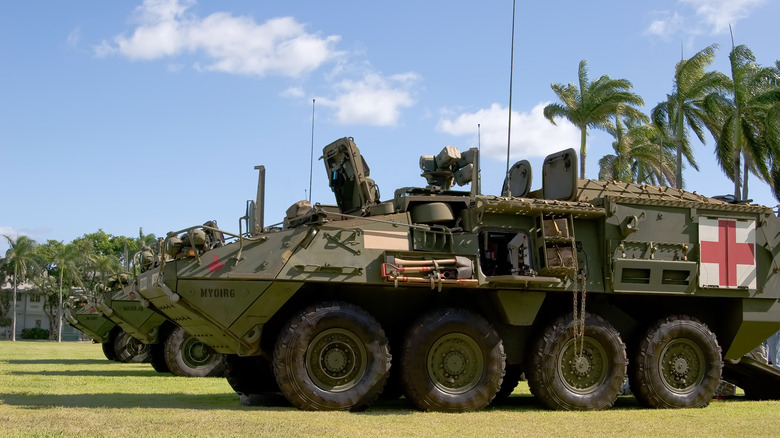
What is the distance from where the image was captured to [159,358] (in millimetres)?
23219

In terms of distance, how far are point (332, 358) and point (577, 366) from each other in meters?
3.70

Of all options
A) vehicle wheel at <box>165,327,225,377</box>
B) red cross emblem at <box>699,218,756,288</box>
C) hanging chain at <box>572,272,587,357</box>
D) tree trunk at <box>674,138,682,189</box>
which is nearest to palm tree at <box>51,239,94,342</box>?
tree trunk at <box>674,138,682,189</box>

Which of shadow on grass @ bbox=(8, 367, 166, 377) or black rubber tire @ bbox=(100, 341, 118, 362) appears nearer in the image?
shadow on grass @ bbox=(8, 367, 166, 377)

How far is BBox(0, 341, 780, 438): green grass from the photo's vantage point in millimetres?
9656

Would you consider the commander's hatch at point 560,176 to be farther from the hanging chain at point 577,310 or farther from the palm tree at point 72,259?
the palm tree at point 72,259

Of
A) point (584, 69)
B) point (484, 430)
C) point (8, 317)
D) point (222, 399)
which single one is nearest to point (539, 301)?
point (484, 430)

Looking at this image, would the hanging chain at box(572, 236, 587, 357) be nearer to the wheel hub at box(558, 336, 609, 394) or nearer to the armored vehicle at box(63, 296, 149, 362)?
the wheel hub at box(558, 336, 609, 394)

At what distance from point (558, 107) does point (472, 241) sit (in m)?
25.9

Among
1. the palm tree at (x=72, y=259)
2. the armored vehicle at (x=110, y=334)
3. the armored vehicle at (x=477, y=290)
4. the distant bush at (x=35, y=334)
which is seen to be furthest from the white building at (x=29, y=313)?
the armored vehicle at (x=477, y=290)

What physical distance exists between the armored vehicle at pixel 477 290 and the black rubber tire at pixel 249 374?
32mm

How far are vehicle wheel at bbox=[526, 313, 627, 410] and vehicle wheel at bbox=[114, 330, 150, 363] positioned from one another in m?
17.9

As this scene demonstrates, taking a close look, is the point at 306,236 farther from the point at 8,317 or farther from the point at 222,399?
the point at 8,317

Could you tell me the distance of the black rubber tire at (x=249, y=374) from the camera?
13.7 meters

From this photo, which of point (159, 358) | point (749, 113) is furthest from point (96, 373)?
point (749, 113)
